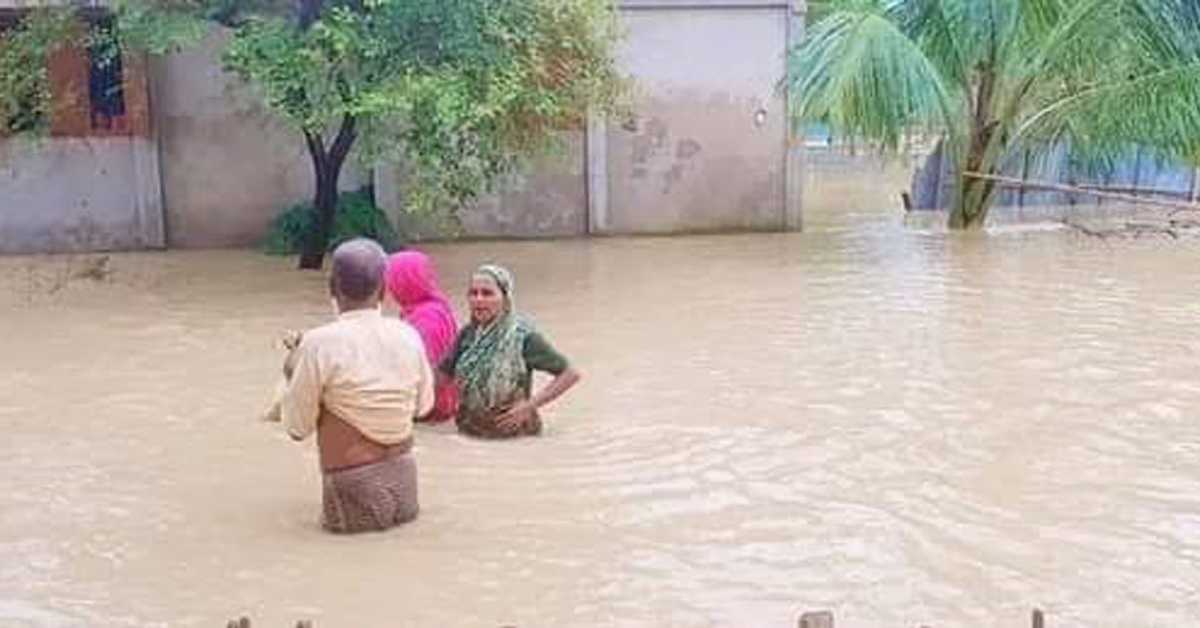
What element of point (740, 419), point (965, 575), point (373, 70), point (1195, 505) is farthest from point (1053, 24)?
point (965, 575)

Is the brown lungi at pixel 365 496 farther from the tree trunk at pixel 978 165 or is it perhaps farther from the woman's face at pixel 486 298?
the tree trunk at pixel 978 165

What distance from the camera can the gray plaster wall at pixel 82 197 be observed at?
15328mm

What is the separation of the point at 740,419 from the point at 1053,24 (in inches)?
348

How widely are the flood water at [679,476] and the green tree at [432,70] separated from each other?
1.47 meters

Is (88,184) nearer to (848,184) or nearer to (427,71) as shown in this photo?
(427,71)

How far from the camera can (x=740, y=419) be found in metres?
7.55

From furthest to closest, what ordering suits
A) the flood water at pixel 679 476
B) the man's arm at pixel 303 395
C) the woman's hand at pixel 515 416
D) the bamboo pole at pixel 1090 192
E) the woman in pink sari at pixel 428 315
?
the bamboo pole at pixel 1090 192 < the woman in pink sari at pixel 428 315 < the woman's hand at pixel 515 416 < the man's arm at pixel 303 395 < the flood water at pixel 679 476

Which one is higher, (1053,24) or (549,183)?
(1053,24)

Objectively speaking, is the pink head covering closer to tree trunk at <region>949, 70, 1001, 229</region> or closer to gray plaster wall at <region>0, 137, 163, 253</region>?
gray plaster wall at <region>0, 137, 163, 253</region>


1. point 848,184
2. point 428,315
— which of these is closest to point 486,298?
point 428,315

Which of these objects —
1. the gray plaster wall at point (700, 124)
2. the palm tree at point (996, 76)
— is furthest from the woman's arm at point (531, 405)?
the gray plaster wall at point (700, 124)

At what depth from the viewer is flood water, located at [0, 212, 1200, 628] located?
5.01m

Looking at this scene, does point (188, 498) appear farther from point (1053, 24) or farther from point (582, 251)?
point (1053, 24)

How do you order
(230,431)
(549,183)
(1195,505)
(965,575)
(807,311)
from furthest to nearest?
(549,183), (807,311), (230,431), (1195,505), (965,575)
